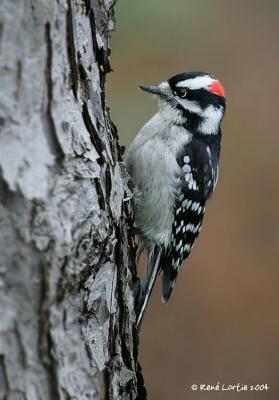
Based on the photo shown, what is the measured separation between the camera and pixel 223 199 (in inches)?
239

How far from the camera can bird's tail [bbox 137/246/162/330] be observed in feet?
10.8

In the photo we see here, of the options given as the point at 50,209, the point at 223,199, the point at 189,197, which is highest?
the point at 223,199

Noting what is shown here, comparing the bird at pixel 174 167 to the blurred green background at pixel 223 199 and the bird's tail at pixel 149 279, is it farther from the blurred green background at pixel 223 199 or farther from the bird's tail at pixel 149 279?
the blurred green background at pixel 223 199

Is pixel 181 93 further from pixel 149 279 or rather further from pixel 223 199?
pixel 223 199

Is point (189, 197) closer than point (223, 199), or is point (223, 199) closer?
point (189, 197)

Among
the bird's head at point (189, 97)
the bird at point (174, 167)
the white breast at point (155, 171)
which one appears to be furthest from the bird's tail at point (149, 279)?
the bird's head at point (189, 97)

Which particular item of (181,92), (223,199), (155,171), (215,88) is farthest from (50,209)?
(223,199)

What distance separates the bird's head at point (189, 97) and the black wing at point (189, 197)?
148 mm

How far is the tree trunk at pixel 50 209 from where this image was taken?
2.05m

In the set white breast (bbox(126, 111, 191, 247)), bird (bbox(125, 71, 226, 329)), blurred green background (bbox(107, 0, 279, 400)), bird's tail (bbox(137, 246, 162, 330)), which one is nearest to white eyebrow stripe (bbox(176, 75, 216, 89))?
bird (bbox(125, 71, 226, 329))

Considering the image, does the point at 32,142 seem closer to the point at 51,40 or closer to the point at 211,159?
the point at 51,40

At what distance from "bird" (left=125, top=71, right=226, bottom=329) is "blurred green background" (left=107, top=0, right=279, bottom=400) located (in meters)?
1.76

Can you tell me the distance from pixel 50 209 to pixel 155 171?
158 cm

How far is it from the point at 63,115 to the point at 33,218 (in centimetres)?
37
